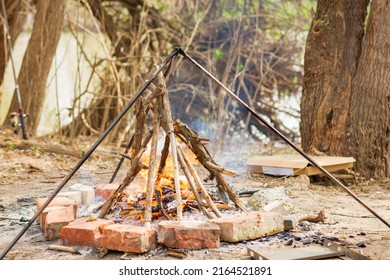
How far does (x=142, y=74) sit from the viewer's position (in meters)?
8.94

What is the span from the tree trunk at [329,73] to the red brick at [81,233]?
119 inches

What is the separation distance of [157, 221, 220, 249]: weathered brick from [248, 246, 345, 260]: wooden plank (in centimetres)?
21

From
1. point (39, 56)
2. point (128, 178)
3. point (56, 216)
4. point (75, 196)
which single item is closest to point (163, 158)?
point (128, 178)

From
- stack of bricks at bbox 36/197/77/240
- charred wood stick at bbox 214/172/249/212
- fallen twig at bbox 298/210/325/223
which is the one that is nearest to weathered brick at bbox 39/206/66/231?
stack of bricks at bbox 36/197/77/240

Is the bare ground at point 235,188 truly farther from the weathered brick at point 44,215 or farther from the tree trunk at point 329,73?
the tree trunk at point 329,73

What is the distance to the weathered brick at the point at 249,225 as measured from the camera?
348cm

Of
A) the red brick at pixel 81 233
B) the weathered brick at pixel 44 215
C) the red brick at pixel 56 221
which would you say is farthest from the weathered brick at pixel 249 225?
the weathered brick at pixel 44 215

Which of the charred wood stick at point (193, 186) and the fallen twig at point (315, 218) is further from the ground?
the charred wood stick at point (193, 186)

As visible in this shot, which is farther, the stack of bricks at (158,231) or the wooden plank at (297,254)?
the stack of bricks at (158,231)

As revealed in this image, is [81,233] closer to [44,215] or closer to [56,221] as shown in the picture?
[56,221]

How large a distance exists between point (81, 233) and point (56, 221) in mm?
256

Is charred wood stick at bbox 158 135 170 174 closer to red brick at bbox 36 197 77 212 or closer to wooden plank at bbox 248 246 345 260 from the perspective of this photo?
red brick at bbox 36 197 77 212

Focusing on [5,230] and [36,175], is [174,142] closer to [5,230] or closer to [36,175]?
[5,230]
